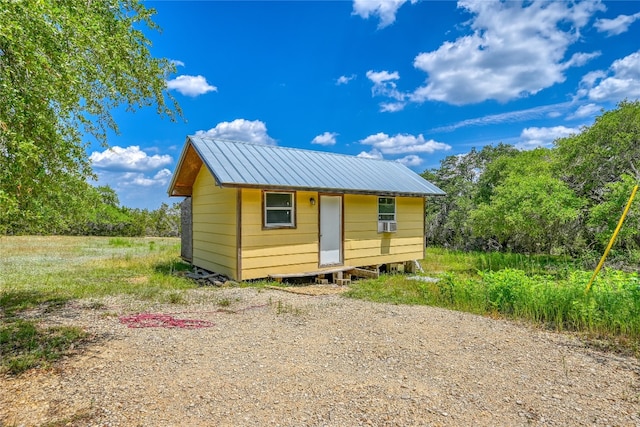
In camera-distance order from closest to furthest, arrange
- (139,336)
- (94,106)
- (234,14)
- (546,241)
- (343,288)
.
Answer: (139,336)
(94,106)
(343,288)
(234,14)
(546,241)

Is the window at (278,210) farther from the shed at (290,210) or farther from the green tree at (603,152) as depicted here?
the green tree at (603,152)

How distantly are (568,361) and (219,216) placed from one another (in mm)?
7765

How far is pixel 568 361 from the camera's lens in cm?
410

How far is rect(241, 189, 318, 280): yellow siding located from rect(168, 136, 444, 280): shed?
0.08 feet

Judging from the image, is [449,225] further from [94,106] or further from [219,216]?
[94,106]

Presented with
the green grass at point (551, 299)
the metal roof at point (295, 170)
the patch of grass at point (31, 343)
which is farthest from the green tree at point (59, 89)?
the green grass at point (551, 299)

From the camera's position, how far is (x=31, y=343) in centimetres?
445

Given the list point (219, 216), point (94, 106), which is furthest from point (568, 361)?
point (219, 216)

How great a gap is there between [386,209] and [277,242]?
158 inches

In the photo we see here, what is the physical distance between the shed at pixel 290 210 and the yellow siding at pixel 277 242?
24 mm

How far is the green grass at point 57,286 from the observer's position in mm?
4344

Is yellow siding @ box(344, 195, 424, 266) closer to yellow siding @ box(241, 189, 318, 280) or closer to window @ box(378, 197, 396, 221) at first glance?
window @ box(378, 197, 396, 221)

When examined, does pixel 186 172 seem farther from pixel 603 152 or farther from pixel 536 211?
pixel 603 152

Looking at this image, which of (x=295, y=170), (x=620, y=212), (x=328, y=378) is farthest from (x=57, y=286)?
(x=620, y=212)
